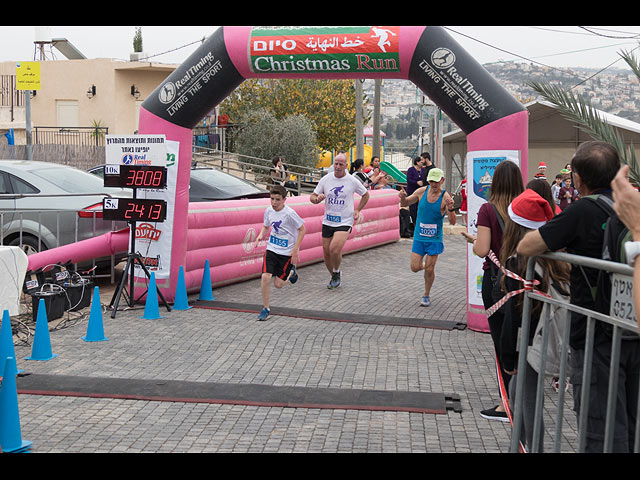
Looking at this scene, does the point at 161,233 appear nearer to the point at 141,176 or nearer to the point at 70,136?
the point at 141,176

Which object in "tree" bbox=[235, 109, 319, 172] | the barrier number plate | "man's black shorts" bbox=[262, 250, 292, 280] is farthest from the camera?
"tree" bbox=[235, 109, 319, 172]

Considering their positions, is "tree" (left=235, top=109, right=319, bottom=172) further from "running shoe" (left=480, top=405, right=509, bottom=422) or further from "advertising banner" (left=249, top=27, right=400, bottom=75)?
"running shoe" (left=480, top=405, right=509, bottom=422)

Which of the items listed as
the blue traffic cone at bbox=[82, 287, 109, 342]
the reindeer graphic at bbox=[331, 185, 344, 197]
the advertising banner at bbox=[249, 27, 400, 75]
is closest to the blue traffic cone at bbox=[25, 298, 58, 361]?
the blue traffic cone at bbox=[82, 287, 109, 342]

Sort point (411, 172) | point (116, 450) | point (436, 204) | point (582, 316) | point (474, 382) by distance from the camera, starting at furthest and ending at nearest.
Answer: point (411, 172) → point (436, 204) → point (474, 382) → point (116, 450) → point (582, 316)

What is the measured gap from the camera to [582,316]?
3807 millimetres

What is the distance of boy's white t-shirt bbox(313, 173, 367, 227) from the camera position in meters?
11.9

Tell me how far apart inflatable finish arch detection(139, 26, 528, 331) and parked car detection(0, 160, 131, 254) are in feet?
5.07

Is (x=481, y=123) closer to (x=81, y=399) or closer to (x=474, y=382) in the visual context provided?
(x=474, y=382)

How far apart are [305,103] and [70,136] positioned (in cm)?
1153

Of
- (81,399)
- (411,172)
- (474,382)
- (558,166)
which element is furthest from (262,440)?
(558,166)

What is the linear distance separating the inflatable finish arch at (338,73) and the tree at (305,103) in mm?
26614

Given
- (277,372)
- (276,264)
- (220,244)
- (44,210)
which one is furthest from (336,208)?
(277,372)

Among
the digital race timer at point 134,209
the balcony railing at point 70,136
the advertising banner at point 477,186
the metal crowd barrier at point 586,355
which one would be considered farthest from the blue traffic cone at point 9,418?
the balcony railing at point 70,136

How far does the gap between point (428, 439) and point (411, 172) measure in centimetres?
1429
